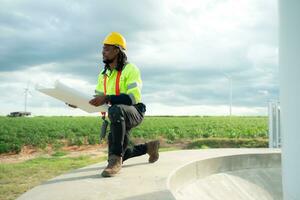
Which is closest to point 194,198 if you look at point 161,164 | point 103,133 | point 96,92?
point 161,164

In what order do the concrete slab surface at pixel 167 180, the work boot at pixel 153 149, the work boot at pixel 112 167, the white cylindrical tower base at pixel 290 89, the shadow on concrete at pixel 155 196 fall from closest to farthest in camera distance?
the white cylindrical tower base at pixel 290 89
the shadow on concrete at pixel 155 196
the concrete slab surface at pixel 167 180
the work boot at pixel 112 167
the work boot at pixel 153 149

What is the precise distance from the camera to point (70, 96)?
15.2 ft

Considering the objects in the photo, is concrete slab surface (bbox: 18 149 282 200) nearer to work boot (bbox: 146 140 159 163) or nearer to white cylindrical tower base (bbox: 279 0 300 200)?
work boot (bbox: 146 140 159 163)

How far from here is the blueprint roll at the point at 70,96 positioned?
4465 millimetres

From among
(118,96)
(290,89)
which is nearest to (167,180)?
(118,96)

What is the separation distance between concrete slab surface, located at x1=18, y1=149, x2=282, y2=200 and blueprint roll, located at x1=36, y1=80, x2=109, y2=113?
0.86 metres

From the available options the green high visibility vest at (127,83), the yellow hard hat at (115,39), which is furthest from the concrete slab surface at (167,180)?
the yellow hard hat at (115,39)

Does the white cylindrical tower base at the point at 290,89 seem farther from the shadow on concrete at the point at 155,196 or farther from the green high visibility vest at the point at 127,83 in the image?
the green high visibility vest at the point at 127,83

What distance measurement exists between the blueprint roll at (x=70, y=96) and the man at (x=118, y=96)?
0.14 metres

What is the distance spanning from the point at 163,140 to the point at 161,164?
13.1 m

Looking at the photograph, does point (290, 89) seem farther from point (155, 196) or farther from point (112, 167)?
point (112, 167)

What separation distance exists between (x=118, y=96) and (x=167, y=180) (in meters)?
1.16

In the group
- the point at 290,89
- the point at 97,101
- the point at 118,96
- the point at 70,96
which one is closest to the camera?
the point at 290,89

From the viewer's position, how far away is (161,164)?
5.99 meters
